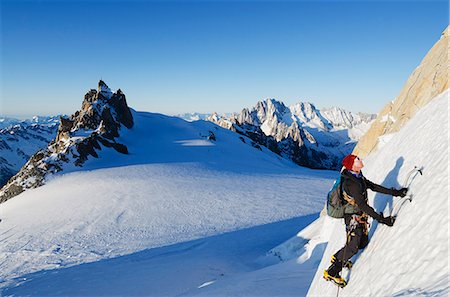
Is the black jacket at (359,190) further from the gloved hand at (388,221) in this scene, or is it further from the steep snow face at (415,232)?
the steep snow face at (415,232)

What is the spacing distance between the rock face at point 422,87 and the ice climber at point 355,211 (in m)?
6.52

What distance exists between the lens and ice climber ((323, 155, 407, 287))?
20.2ft

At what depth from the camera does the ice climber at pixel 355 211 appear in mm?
6156

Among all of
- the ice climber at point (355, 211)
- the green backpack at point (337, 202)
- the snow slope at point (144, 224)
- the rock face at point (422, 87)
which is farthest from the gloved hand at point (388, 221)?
the snow slope at point (144, 224)

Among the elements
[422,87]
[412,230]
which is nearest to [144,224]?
[422,87]

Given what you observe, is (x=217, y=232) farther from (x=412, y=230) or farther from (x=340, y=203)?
(x=412, y=230)

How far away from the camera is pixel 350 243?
6.75 m

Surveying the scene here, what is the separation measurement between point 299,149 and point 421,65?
15484 centimetres

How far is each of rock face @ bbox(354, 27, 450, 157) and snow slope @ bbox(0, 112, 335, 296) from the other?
11.6 m

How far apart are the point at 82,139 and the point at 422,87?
51.5 metres

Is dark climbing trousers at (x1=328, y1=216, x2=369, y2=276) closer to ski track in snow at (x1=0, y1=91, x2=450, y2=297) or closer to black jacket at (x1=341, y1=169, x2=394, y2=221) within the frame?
ski track in snow at (x1=0, y1=91, x2=450, y2=297)

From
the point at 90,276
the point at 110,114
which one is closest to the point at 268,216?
the point at 90,276

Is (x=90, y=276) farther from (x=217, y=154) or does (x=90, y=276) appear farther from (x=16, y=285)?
(x=217, y=154)

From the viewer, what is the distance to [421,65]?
14.5 m
